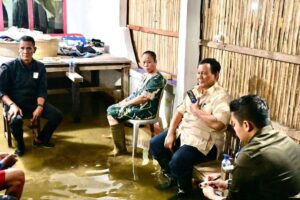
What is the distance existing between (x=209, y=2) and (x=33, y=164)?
2387 mm

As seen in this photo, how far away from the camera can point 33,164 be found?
11.4ft

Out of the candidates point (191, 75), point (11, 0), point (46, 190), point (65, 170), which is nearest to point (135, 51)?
point (191, 75)

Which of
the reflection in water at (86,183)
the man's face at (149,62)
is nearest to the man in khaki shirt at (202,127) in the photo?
the reflection in water at (86,183)

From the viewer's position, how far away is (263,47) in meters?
2.74

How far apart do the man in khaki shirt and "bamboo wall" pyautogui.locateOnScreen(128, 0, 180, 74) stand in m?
1.17

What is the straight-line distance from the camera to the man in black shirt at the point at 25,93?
3676mm

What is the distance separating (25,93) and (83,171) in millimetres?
1184

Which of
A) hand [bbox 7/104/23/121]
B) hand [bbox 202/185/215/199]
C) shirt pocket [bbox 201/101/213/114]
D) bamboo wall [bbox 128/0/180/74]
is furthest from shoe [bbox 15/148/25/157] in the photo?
hand [bbox 202/185/215/199]

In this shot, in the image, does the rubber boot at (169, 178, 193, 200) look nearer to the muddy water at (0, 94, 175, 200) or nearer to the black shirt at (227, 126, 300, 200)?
the muddy water at (0, 94, 175, 200)

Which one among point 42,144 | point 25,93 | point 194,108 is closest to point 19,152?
point 42,144

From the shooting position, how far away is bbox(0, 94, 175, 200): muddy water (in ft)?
9.77

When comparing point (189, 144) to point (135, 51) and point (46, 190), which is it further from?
point (135, 51)

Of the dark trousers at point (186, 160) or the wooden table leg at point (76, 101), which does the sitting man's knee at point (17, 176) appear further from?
the wooden table leg at point (76, 101)

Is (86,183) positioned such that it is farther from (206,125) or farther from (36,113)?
(206,125)
